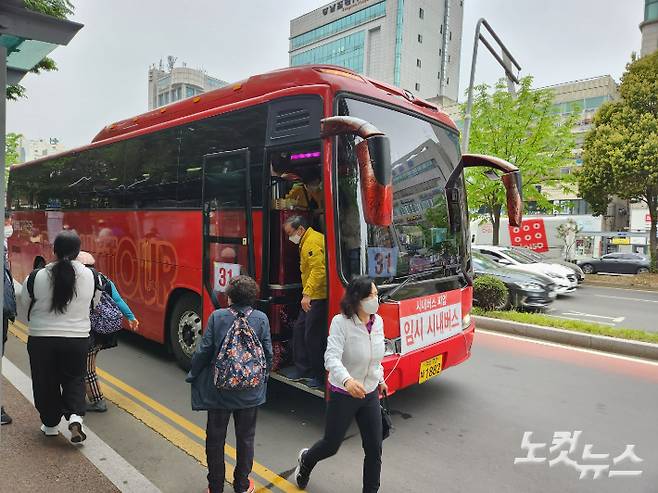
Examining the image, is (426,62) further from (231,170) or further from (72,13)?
(231,170)

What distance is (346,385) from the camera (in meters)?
2.85

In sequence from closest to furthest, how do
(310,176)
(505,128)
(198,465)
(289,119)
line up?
(198,465), (289,119), (310,176), (505,128)

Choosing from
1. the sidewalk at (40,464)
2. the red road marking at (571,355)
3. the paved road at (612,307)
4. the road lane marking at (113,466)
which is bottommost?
the paved road at (612,307)

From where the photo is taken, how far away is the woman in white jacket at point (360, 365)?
2.98 metres

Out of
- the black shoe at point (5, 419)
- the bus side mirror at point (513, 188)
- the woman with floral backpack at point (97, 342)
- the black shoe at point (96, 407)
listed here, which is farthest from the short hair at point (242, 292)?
the bus side mirror at point (513, 188)

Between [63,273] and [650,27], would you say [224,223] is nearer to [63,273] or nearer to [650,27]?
[63,273]

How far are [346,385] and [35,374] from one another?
2.69 metres

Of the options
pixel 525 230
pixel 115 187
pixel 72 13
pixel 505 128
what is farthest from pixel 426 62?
pixel 115 187

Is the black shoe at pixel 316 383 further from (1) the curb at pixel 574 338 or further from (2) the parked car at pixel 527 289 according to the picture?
(2) the parked car at pixel 527 289

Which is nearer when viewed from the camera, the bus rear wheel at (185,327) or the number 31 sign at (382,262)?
the number 31 sign at (382,262)

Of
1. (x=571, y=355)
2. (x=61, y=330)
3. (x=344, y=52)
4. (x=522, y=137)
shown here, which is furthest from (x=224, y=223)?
(x=344, y=52)

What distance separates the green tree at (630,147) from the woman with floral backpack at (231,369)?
1840cm

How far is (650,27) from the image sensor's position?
35.9 metres

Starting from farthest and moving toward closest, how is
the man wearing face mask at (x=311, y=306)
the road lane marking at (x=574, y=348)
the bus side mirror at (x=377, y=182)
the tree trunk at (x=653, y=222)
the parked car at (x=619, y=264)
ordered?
the parked car at (x=619, y=264) < the tree trunk at (x=653, y=222) < the road lane marking at (x=574, y=348) < the man wearing face mask at (x=311, y=306) < the bus side mirror at (x=377, y=182)
